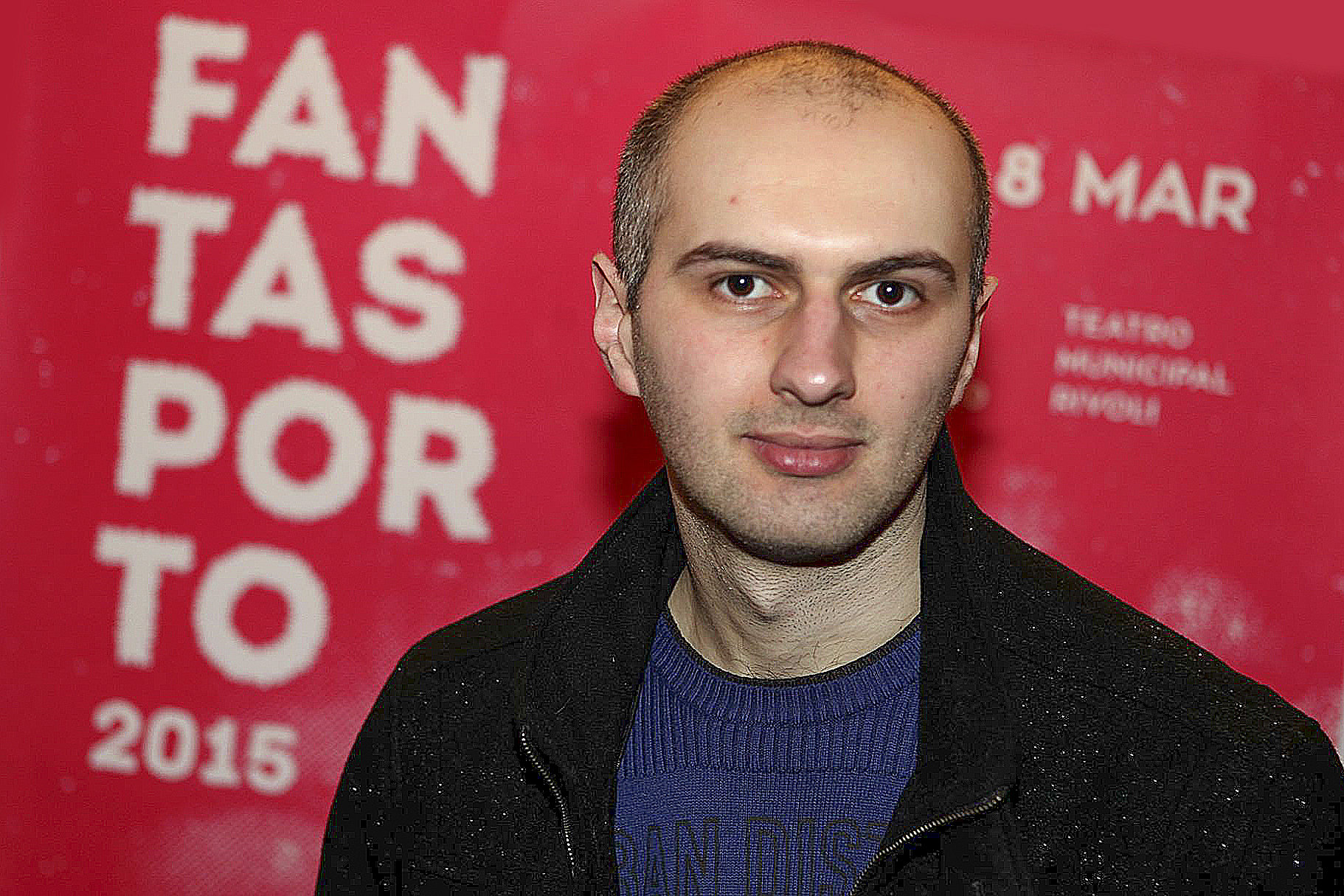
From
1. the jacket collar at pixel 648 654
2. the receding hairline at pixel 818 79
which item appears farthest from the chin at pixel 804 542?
the receding hairline at pixel 818 79

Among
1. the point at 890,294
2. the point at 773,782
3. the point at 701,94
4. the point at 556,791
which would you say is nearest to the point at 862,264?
the point at 890,294

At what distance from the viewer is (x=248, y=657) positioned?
2.56m

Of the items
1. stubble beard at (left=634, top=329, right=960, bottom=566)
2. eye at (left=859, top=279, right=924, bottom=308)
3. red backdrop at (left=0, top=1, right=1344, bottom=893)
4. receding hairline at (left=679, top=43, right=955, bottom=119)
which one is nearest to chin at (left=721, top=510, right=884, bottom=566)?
stubble beard at (left=634, top=329, right=960, bottom=566)

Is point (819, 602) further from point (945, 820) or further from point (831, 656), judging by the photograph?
point (945, 820)

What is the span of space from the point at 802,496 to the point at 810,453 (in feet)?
0.16

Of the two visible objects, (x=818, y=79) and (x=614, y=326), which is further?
(x=614, y=326)

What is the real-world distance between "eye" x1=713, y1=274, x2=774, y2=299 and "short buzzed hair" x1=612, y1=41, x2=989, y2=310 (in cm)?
14

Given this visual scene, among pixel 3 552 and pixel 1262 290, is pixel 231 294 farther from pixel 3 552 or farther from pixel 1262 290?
pixel 1262 290

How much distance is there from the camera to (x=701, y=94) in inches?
65.2

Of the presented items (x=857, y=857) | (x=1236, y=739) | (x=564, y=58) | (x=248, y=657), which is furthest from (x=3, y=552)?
(x=1236, y=739)

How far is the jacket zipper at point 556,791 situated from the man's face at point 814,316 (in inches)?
13.2

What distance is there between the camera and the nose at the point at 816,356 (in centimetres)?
145

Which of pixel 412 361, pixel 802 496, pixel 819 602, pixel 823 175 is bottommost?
pixel 819 602

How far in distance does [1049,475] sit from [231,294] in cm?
153
